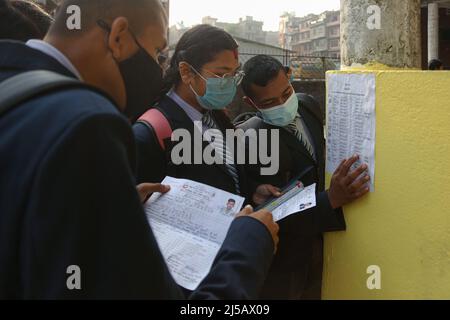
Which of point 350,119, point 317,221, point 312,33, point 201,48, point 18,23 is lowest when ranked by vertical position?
point 317,221

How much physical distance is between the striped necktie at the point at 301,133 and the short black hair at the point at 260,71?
0.25m

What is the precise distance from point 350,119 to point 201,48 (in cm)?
76

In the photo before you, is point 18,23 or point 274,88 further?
point 274,88

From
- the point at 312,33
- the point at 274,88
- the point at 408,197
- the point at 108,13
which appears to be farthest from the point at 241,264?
the point at 312,33

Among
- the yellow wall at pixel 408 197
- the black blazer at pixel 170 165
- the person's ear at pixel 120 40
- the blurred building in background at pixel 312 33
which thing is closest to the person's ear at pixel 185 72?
the black blazer at pixel 170 165

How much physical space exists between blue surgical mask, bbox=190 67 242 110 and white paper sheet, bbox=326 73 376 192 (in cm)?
47

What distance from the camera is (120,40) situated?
1123 mm

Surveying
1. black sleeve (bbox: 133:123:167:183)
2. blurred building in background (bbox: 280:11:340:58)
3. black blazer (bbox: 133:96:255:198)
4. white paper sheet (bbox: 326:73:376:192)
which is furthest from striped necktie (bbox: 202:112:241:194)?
blurred building in background (bbox: 280:11:340:58)

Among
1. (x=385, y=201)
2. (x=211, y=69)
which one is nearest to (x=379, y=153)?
(x=385, y=201)

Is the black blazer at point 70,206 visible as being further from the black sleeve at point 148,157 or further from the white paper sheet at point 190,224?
the black sleeve at point 148,157

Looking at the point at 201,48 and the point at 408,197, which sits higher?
the point at 201,48

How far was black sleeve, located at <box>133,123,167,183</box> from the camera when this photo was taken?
71.7 inches

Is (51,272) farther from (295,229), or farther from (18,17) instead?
(18,17)

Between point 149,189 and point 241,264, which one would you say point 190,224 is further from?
point 241,264
